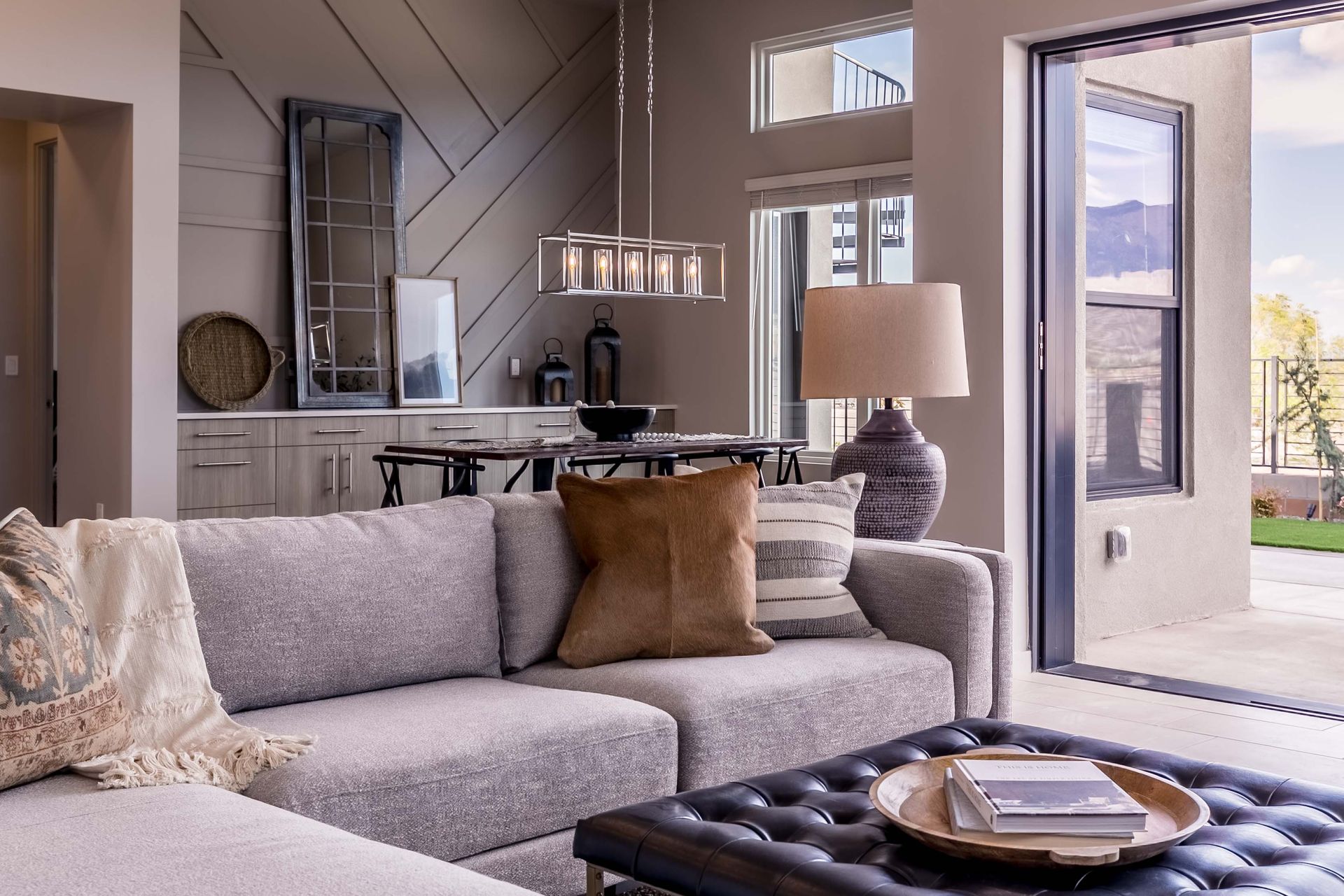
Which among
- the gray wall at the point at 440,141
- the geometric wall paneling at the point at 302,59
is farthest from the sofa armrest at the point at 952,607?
the geometric wall paneling at the point at 302,59

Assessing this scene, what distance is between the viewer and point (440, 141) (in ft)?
24.4

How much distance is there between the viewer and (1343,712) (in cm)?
434

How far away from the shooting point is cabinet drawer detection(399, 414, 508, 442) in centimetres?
687

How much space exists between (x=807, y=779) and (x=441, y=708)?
810mm

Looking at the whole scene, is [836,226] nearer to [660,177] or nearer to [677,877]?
[660,177]

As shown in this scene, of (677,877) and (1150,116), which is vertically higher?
(1150,116)

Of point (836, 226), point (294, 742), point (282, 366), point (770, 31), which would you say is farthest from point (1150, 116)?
point (294, 742)

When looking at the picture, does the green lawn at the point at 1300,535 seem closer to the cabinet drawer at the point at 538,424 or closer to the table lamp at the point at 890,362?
the cabinet drawer at the point at 538,424

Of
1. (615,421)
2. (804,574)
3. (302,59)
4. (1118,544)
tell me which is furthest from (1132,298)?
(302,59)

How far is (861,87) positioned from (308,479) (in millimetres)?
3603

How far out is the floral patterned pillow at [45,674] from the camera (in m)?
1.95

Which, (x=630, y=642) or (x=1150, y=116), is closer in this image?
(x=630, y=642)

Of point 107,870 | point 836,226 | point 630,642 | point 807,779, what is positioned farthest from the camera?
point 836,226


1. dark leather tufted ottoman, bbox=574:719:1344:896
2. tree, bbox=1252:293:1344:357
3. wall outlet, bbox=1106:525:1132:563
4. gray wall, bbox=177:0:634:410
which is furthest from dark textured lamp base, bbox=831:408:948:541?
tree, bbox=1252:293:1344:357
